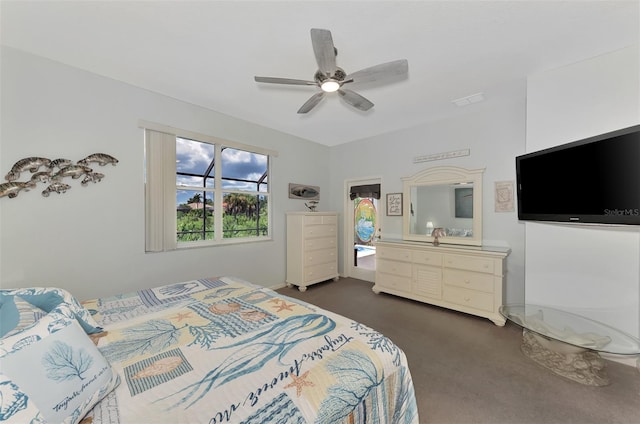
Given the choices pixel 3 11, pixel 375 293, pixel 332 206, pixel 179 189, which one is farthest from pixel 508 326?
pixel 3 11

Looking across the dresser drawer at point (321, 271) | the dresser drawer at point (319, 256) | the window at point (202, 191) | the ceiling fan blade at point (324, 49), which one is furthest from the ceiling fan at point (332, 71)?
the dresser drawer at point (321, 271)

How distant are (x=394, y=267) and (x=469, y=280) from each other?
3.28 feet

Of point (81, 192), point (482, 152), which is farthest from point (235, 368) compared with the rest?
point (482, 152)

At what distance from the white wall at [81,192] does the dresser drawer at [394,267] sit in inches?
101

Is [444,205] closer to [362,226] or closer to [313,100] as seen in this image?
[362,226]

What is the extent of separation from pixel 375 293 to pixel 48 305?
142 inches

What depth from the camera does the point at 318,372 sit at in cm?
107

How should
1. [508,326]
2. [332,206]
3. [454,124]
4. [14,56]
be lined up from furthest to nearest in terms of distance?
1. [332,206]
2. [454,124]
3. [508,326]
4. [14,56]

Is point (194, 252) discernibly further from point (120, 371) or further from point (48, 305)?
point (120, 371)

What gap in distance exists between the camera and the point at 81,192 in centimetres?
238

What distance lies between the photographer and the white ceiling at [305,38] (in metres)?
1.65

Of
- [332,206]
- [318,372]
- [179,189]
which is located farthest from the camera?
[332,206]

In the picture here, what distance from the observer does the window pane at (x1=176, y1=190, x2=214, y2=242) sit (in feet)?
10.4

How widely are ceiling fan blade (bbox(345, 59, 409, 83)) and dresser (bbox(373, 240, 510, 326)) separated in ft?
7.62
